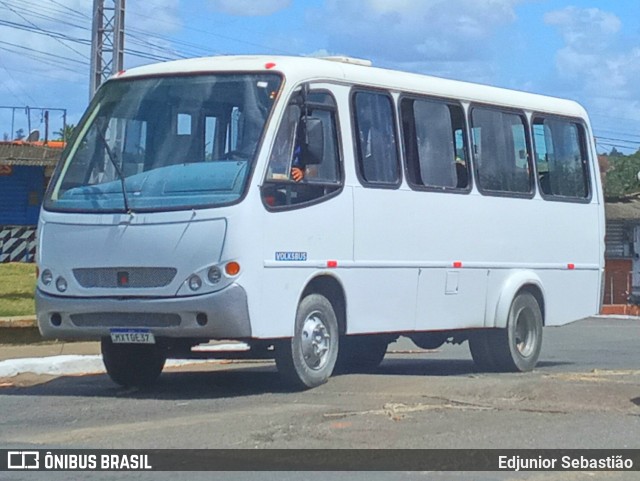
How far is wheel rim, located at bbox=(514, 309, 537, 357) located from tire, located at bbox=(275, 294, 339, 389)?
140 inches

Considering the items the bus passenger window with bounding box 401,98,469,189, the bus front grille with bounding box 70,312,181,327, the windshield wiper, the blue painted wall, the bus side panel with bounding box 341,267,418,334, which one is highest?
the blue painted wall

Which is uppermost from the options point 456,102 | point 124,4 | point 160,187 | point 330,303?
point 124,4

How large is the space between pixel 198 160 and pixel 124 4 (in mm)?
20064

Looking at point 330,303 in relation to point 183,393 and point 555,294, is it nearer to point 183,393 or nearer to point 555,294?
point 183,393

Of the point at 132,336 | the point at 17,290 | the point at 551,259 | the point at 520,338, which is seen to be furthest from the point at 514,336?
the point at 17,290

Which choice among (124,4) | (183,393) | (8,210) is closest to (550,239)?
(183,393)

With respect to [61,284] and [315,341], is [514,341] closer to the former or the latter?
[315,341]

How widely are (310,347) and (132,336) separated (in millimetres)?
1587

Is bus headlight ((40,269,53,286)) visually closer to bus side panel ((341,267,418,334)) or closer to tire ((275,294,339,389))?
tire ((275,294,339,389))

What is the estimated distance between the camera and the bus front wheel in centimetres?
1502

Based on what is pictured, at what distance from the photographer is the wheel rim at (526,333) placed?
15.3 meters

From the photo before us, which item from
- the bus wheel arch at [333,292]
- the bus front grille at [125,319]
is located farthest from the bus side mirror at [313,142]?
the bus front grille at [125,319]

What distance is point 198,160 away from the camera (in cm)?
1166

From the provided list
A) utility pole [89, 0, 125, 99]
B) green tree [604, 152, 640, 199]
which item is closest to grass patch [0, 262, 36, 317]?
utility pole [89, 0, 125, 99]
